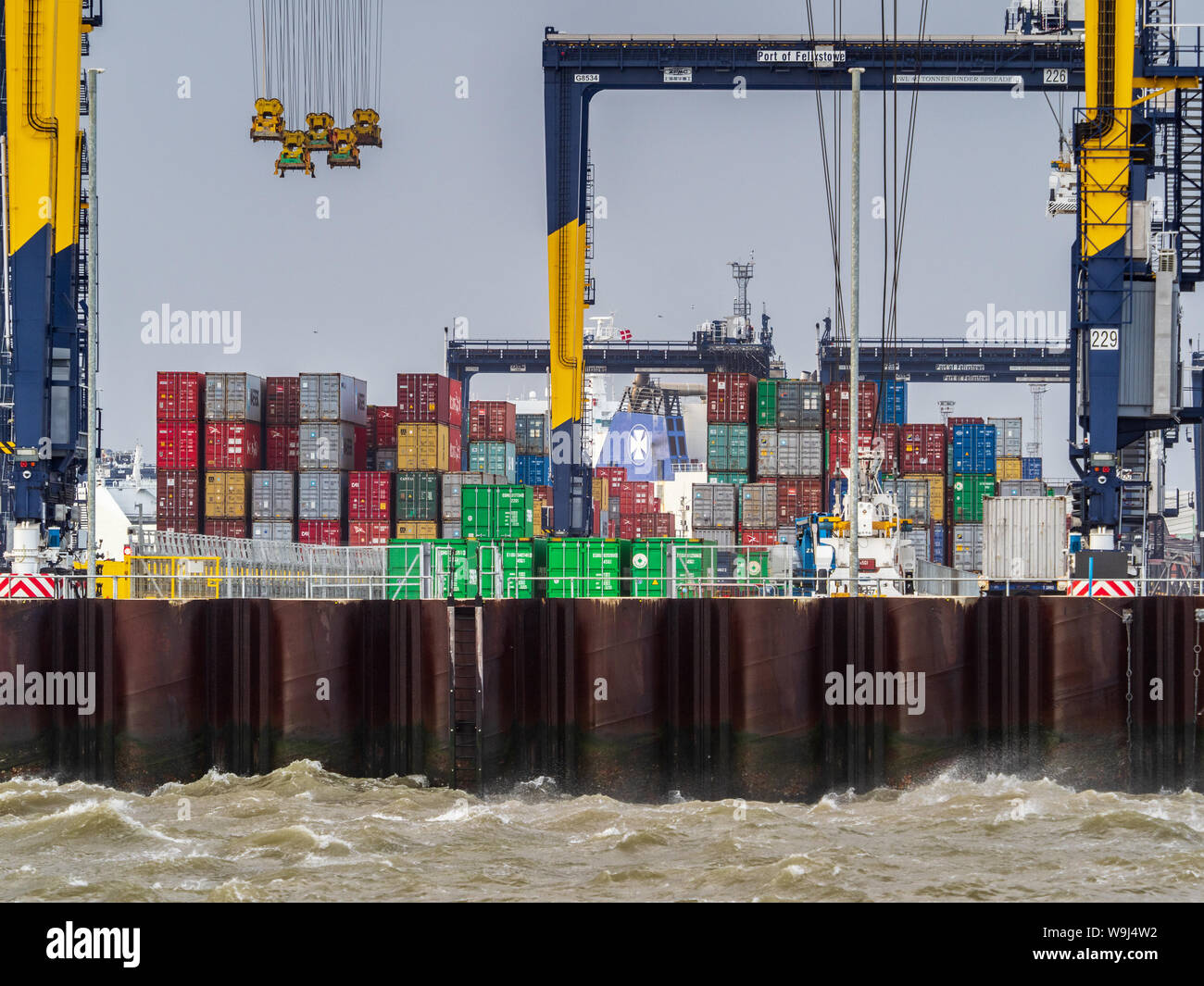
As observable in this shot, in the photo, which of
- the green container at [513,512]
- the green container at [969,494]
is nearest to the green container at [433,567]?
the green container at [513,512]

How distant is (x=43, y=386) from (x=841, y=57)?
31.8m

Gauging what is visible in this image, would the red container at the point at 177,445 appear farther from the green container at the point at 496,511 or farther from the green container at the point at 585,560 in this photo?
the green container at the point at 585,560

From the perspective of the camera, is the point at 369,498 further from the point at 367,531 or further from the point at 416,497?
the point at 416,497

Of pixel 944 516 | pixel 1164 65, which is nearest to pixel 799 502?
pixel 944 516

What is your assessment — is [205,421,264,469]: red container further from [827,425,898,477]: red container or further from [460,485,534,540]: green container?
[827,425,898,477]: red container

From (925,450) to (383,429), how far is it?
2746 cm

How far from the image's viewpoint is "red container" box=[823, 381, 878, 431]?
71938 millimetres

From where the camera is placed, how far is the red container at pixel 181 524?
6931 centimetres

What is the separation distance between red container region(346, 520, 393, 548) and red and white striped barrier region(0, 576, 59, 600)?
1447 inches

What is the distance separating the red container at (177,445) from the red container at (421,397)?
10.2m

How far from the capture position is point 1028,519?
35.0 m

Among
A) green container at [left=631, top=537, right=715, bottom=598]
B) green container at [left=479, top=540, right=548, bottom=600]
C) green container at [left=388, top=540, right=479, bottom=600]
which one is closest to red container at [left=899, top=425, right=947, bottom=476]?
green container at [left=631, top=537, right=715, bottom=598]

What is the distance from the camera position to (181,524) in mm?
69750
